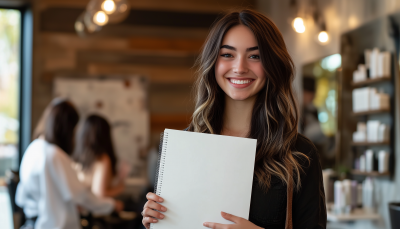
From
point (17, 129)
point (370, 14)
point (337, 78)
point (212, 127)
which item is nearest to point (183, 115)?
point (17, 129)

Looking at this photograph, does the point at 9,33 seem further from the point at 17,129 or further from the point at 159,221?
the point at 159,221

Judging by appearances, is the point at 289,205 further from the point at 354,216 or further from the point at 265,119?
the point at 354,216

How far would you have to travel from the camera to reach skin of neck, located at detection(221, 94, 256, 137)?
141cm

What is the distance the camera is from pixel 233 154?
1.24 meters

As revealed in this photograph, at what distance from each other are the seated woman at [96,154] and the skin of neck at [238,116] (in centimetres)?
260

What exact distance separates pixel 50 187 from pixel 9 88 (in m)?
3.11

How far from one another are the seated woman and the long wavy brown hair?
2.59m

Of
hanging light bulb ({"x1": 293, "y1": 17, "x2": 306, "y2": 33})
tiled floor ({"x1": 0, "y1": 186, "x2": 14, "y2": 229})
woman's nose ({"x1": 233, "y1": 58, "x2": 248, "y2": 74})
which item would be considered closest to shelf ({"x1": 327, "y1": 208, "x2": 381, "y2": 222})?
hanging light bulb ({"x1": 293, "y1": 17, "x2": 306, "y2": 33})

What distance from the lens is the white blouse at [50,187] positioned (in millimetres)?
2808

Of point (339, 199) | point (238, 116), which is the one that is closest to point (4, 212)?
point (339, 199)

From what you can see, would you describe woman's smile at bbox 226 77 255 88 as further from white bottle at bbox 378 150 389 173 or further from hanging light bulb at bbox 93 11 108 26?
hanging light bulb at bbox 93 11 108 26

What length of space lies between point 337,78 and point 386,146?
0.86m

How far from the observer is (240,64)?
4.27 feet

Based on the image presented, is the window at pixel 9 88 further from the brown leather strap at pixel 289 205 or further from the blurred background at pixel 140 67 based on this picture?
the brown leather strap at pixel 289 205
